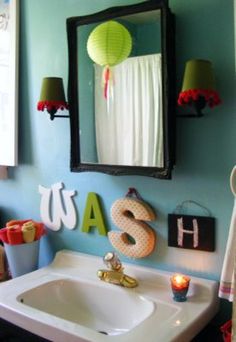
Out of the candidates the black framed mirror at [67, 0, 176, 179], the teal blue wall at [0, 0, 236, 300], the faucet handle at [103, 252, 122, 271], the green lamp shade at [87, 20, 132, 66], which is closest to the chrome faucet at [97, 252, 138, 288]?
the faucet handle at [103, 252, 122, 271]

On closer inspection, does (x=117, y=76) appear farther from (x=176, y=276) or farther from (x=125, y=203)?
(x=176, y=276)

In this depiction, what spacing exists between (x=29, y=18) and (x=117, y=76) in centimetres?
59

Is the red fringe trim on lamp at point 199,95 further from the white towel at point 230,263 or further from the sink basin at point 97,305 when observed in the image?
the sink basin at point 97,305

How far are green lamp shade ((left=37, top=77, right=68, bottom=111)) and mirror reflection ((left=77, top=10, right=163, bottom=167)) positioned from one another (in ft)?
0.26

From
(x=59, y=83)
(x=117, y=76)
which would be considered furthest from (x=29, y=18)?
(x=117, y=76)

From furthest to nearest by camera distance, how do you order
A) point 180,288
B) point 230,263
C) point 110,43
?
point 110,43
point 180,288
point 230,263

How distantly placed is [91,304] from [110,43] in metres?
0.94

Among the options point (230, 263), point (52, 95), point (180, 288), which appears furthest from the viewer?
point (52, 95)

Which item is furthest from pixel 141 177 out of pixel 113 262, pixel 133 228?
pixel 113 262

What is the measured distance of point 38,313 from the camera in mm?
1207

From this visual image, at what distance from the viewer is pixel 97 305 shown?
1.43m

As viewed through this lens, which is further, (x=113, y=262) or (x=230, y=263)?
(x=113, y=262)

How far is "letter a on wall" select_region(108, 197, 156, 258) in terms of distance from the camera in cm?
142

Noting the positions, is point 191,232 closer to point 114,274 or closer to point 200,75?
point 114,274
